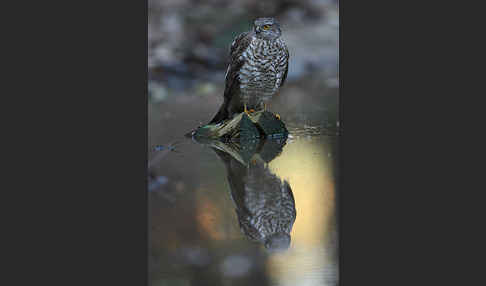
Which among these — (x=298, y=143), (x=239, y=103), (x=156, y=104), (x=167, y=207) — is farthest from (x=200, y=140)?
(x=167, y=207)

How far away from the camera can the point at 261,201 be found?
3631 mm

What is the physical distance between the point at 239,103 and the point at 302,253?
125 inches

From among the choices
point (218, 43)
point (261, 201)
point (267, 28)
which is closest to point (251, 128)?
point (267, 28)

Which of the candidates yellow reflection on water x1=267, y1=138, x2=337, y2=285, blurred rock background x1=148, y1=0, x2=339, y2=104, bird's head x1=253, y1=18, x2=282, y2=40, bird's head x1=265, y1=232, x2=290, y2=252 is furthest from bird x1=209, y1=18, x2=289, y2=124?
bird's head x1=265, y1=232, x2=290, y2=252

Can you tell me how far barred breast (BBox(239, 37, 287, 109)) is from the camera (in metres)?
5.39

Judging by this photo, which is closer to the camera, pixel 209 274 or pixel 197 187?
pixel 209 274

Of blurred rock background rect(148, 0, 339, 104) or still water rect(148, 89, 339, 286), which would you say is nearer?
still water rect(148, 89, 339, 286)

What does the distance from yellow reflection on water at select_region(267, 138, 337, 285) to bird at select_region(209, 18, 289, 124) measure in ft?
2.29

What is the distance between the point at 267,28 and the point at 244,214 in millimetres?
2456

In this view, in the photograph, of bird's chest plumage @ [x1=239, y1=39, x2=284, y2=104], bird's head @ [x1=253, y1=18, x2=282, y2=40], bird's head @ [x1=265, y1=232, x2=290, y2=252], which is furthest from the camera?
bird's chest plumage @ [x1=239, y1=39, x2=284, y2=104]

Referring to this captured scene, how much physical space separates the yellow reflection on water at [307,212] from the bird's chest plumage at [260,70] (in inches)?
26.7

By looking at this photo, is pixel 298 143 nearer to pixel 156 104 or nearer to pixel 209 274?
pixel 156 104

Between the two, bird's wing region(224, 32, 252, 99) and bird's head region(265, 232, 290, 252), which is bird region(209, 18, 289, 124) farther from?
bird's head region(265, 232, 290, 252)

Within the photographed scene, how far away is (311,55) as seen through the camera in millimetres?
8086
